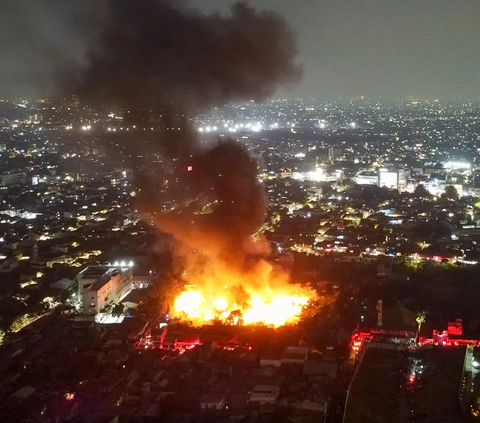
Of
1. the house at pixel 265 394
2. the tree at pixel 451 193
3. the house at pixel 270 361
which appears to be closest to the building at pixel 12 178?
the tree at pixel 451 193

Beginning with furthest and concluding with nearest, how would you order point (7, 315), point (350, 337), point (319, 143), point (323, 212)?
point (319, 143) → point (323, 212) → point (7, 315) → point (350, 337)

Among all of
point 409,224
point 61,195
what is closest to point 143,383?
point 409,224

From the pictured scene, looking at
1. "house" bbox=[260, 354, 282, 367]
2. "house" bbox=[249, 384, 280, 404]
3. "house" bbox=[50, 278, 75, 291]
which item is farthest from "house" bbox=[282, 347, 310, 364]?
"house" bbox=[50, 278, 75, 291]

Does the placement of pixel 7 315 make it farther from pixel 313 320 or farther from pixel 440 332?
pixel 440 332

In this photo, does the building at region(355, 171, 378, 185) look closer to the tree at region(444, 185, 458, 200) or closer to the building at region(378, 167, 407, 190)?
the building at region(378, 167, 407, 190)

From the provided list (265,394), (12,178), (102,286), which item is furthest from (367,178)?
(265,394)

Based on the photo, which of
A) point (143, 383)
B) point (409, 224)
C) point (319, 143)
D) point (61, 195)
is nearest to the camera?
point (143, 383)
